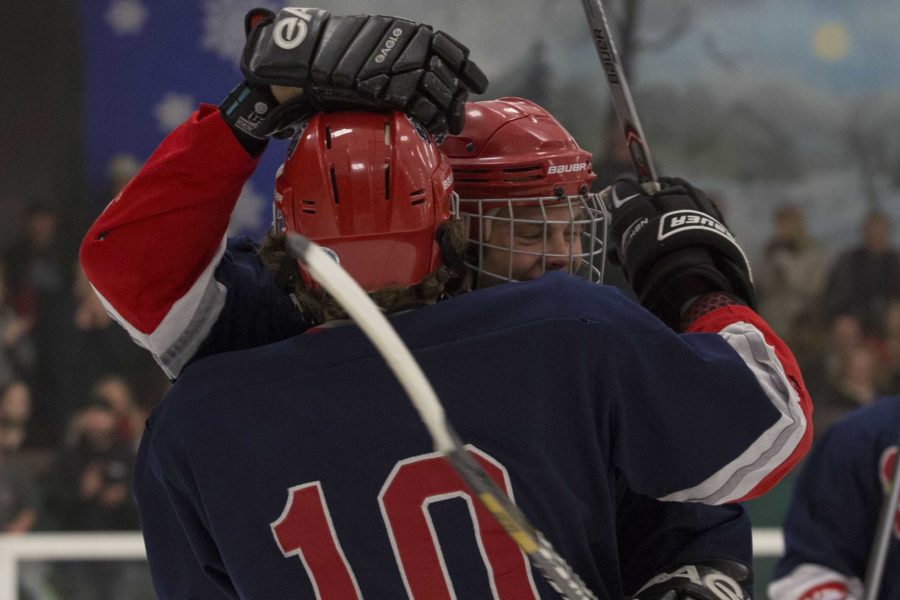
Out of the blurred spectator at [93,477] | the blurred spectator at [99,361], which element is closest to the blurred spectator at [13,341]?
the blurred spectator at [99,361]

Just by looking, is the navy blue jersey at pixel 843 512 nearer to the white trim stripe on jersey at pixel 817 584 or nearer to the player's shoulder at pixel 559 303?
the white trim stripe on jersey at pixel 817 584

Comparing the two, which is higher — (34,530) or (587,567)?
(587,567)

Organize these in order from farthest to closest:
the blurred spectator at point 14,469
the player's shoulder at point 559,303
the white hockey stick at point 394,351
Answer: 1. the blurred spectator at point 14,469
2. the player's shoulder at point 559,303
3. the white hockey stick at point 394,351

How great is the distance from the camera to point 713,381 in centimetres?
113

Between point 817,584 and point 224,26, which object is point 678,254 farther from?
point 224,26

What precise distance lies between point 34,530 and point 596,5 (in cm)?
284

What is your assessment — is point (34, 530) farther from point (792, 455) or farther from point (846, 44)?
point (846, 44)

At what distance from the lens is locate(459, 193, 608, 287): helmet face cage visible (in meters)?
1.36

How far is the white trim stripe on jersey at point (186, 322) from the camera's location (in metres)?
1.30

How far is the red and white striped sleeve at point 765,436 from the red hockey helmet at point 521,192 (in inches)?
10.4

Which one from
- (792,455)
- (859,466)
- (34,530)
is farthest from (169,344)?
(34,530)

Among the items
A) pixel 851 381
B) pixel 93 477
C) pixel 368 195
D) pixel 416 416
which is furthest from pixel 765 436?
pixel 851 381

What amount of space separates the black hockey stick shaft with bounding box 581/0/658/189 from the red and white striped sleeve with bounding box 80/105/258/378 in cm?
55

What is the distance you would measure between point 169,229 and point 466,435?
41cm
